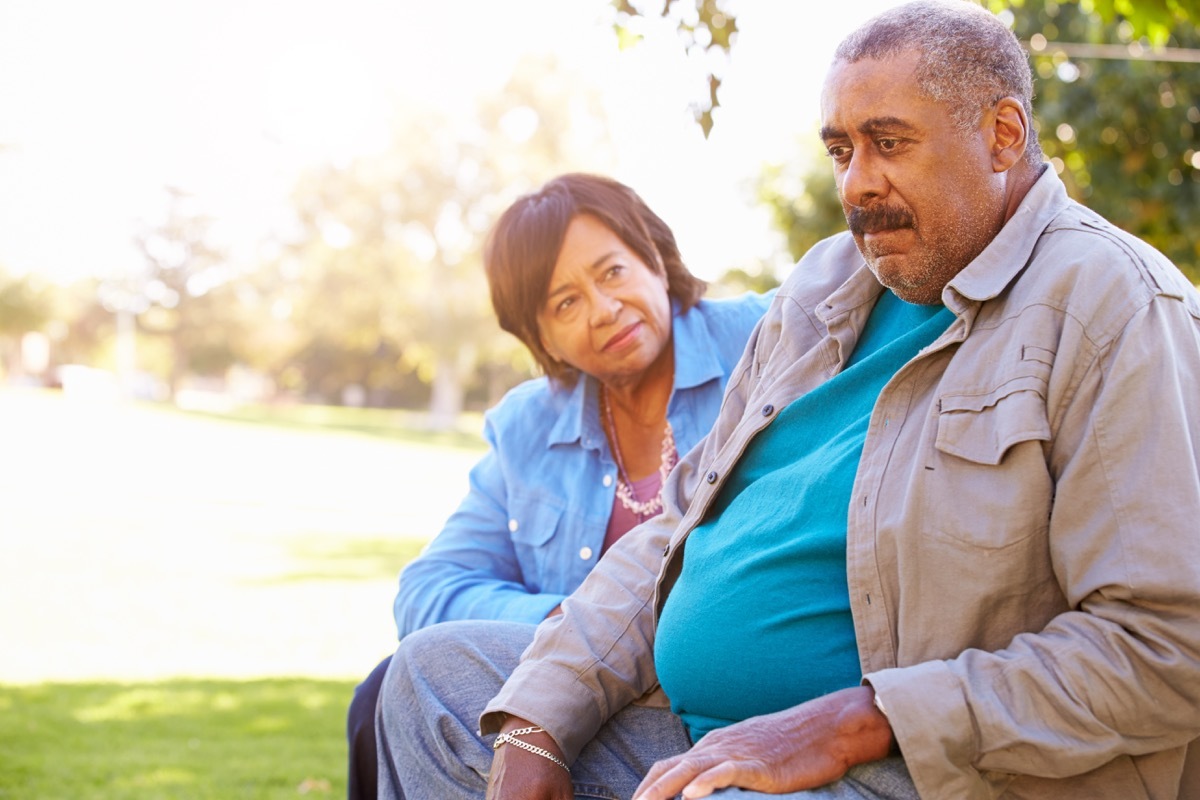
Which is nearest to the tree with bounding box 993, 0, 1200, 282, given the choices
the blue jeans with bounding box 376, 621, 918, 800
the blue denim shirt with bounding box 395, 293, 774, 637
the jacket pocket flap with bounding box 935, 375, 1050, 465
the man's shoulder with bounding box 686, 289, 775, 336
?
the man's shoulder with bounding box 686, 289, 775, 336

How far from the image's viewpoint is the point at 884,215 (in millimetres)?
2082

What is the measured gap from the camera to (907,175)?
2.04 metres

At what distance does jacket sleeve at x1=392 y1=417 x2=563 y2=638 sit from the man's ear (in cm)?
152

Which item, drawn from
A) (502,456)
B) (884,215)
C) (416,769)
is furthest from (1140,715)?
(502,456)

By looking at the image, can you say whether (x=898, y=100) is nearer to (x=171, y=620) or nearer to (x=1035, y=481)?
(x=1035, y=481)

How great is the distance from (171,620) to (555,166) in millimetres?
37862

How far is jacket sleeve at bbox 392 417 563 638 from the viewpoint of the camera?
314cm

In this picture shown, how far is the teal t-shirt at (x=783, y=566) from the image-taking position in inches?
80.5

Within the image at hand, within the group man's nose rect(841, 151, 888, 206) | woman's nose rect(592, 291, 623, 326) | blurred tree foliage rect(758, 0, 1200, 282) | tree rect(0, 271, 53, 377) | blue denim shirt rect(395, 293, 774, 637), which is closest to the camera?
man's nose rect(841, 151, 888, 206)

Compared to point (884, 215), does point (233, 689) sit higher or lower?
lower

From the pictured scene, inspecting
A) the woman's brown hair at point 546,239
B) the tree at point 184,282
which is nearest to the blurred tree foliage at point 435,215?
the tree at point 184,282

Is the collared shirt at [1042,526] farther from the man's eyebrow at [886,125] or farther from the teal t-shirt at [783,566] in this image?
the man's eyebrow at [886,125]

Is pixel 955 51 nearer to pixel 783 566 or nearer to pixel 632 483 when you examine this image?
pixel 783 566

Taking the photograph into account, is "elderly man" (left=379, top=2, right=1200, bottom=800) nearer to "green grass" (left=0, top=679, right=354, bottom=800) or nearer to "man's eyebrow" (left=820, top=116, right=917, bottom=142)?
"man's eyebrow" (left=820, top=116, right=917, bottom=142)
